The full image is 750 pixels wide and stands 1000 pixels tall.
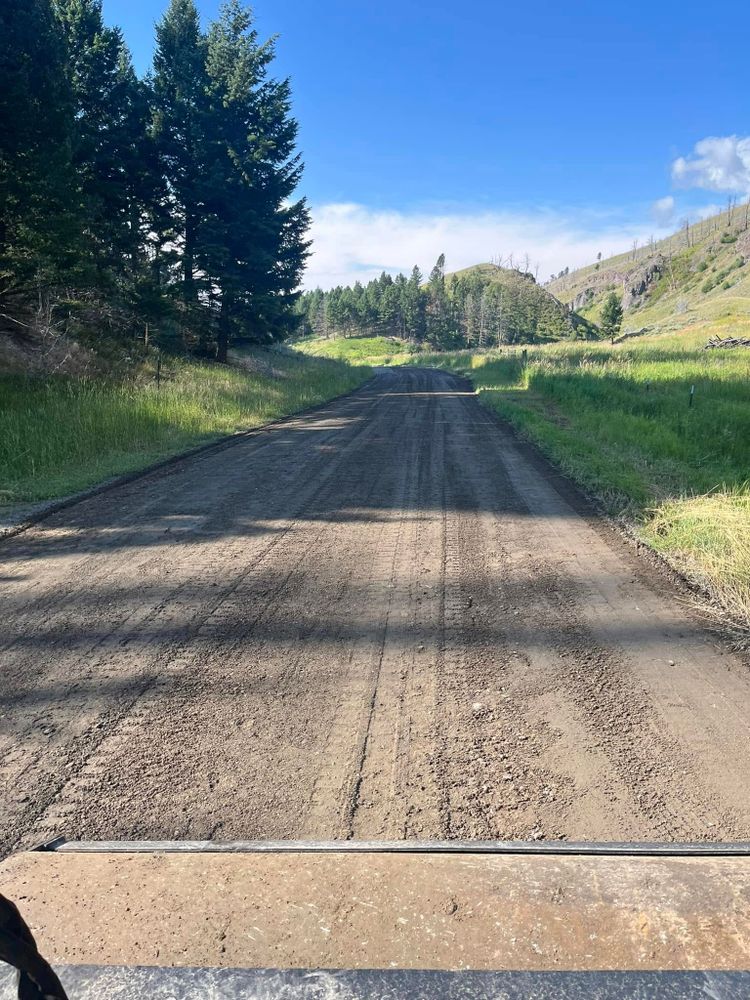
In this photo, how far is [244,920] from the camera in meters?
1.68

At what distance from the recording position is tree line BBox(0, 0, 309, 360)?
695 inches

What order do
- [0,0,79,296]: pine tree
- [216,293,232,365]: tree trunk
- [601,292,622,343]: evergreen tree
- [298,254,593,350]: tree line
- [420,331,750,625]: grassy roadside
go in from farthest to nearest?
1. [298,254,593,350]: tree line
2. [601,292,622,343]: evergreen tree
3. [216,293,232,365]: tree trunk
4. [0,0,79,296]: pine tree
5. [420,331,750,625]: grassy roadside

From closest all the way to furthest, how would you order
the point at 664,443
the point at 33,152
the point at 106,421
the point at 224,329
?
the point at 106,421
the point at 664,443
the point at 33,152
the point at 224,329

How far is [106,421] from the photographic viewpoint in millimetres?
9820

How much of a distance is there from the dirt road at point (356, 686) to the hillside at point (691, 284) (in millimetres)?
47288

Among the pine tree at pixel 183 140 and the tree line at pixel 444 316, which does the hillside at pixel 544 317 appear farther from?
the pine tree at pixel 183 140

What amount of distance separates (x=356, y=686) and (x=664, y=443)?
9097mm

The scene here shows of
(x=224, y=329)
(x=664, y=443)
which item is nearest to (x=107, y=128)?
(x=224, y=329)

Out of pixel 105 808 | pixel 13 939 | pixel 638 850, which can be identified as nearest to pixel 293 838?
pixel 105 808

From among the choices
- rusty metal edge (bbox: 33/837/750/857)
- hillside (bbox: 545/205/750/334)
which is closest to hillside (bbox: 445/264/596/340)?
hillside (bbox: 545/205/750/334)

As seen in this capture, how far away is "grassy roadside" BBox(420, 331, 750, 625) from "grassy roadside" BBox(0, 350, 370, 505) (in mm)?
5952

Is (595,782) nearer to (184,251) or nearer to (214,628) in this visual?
(214,628)

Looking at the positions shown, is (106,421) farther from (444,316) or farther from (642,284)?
(642,284)

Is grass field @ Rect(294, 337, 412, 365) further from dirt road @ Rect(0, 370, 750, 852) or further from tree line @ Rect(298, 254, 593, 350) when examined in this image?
dirt road @ Rect(0, 370, 750, 852)
